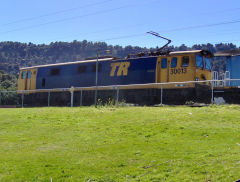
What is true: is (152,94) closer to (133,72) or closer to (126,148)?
(133,72)

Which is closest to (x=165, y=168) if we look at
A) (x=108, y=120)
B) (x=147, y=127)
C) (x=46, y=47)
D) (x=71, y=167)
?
(x=71, y=167)

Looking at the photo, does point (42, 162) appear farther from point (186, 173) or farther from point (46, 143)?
point (186, 173)

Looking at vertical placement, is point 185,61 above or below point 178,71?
above

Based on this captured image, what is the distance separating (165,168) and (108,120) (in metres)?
6.62

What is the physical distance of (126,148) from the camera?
28.6 feet

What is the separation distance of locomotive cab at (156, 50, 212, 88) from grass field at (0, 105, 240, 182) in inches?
275

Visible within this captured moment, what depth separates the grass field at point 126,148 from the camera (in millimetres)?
6730

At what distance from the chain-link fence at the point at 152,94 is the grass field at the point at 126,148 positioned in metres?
4.05

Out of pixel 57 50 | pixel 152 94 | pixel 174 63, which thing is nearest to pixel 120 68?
pixel 152 94

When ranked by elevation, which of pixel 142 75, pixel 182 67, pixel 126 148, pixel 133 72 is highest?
pixel 182 67

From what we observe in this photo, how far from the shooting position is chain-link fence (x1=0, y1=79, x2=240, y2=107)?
1723cm

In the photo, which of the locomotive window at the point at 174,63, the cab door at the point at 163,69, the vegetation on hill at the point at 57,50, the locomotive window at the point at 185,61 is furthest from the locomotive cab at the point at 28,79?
the vegetation on hill at the point at 57,50

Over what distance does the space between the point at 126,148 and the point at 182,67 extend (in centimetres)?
1296

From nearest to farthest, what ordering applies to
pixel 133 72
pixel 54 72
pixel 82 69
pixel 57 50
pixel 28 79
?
pixel 133 72, pixel 82 69, pixel 54 72, pixel 28 79, pixel 57 50
